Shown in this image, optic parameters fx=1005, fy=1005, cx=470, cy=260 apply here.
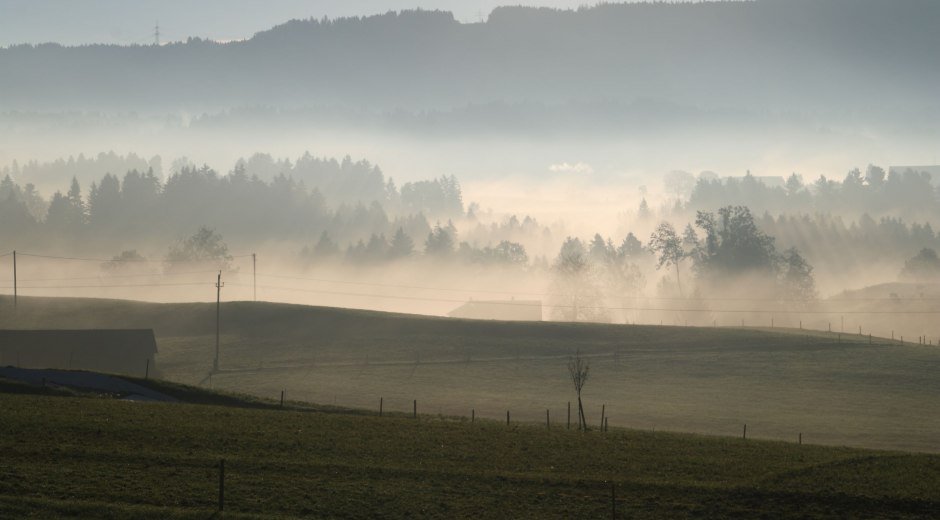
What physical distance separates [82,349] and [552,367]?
4980 centimetres

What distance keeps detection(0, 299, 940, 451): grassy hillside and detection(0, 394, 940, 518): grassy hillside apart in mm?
24300

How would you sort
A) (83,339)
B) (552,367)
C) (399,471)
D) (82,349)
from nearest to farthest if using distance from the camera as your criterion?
(399,471) < (82,349) < (83,339) < (552,367)

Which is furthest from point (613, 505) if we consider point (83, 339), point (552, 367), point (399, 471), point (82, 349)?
point (83, 339)

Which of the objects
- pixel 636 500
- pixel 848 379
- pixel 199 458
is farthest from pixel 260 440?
pixel 848 379

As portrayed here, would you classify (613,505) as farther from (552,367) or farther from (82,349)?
(82,349)

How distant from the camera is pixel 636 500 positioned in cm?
4206

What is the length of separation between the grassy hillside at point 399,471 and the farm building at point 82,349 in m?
47.9

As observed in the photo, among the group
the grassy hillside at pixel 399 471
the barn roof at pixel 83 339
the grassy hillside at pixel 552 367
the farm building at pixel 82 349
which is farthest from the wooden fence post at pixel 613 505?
the barn roof at pixel 83 339

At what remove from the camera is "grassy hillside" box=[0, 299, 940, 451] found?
Answer: 276 feet

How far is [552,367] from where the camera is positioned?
109625 mm

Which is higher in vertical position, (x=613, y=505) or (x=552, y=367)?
(x=552, y=367)

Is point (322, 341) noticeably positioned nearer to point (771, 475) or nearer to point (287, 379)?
point (287, 379)

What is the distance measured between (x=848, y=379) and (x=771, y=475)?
198 feet

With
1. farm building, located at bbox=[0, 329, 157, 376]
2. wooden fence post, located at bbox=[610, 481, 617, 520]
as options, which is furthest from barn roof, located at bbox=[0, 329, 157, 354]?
wooden fence post, located at bbox=[610, 481, 617, 520]
